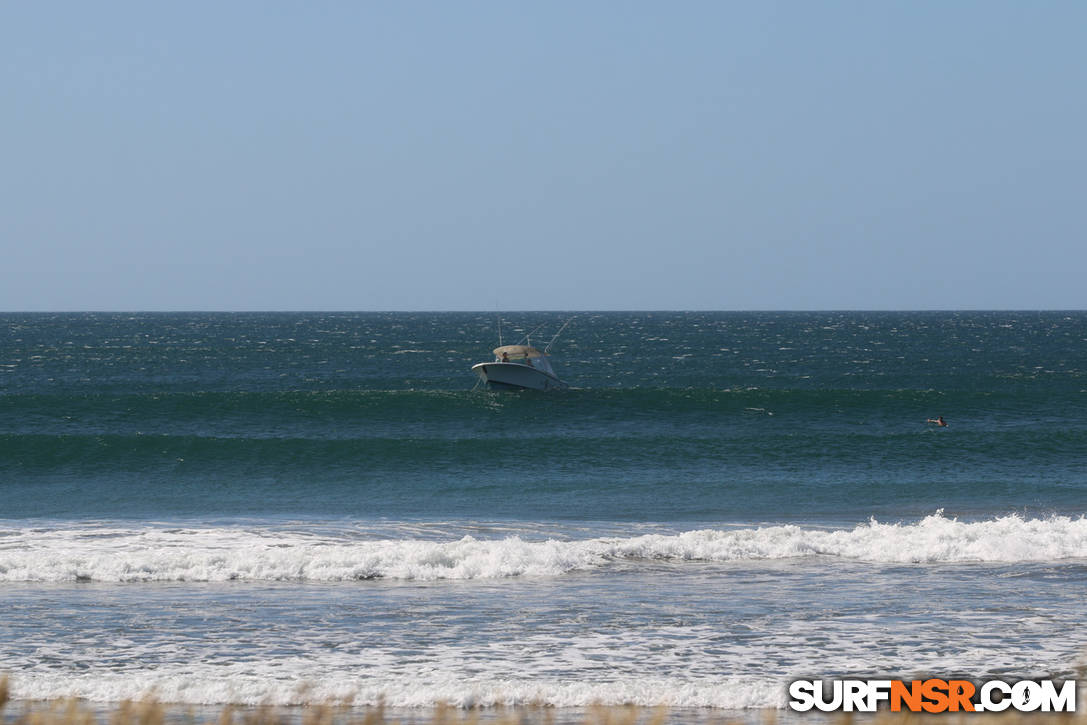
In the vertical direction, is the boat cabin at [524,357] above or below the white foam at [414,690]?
above

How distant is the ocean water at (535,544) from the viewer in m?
12.2

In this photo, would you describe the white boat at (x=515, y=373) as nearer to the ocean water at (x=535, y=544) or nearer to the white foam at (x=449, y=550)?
the ocean water at (x=535, y=544)

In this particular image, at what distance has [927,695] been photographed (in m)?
11.1

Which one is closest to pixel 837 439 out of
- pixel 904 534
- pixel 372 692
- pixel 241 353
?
pixel 904 534

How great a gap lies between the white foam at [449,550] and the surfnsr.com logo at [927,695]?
7.06m

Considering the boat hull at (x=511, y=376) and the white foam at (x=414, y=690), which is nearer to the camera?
the white foam at (x=414, y=690)

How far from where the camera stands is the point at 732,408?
4322 cm

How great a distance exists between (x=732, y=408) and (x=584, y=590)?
90.8 feet

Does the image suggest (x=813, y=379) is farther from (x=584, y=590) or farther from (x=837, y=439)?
(x=584, y=590)

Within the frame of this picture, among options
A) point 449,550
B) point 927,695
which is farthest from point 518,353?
point 927,695

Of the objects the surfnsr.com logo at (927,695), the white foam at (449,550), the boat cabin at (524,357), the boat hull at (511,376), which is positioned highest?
the boat cabin at (524,357)

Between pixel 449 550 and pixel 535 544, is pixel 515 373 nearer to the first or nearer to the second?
pixel 535 544

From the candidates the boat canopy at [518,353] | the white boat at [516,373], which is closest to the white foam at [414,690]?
the white boat at [516,373]

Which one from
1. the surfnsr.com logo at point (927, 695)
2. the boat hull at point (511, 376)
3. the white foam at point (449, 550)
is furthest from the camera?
the boat hull at point (511, 376)
